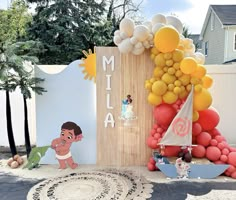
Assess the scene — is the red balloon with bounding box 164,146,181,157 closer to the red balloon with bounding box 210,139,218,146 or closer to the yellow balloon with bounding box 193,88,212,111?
the red balloon with bounding box 210,139,218,146

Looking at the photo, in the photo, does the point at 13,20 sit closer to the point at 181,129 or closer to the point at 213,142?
the point at 181,129

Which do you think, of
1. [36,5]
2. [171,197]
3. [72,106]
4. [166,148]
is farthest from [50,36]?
[171,197]

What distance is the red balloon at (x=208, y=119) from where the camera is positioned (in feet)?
14.2

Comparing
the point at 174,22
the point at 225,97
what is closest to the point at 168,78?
the point at 174,22

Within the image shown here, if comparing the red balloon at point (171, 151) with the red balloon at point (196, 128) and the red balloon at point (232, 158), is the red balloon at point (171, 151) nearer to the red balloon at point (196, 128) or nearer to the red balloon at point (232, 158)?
the red balloon at point (196, 128)

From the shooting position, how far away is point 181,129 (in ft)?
13.4

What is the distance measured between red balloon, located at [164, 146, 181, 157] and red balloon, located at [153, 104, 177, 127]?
417 mm

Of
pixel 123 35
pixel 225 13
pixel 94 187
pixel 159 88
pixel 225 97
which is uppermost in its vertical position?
pixel 225 13

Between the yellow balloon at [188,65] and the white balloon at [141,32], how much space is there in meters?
0.71

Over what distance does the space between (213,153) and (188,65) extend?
1.47 meters

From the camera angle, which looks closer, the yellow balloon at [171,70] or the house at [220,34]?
the yellow balloon at [171,70]

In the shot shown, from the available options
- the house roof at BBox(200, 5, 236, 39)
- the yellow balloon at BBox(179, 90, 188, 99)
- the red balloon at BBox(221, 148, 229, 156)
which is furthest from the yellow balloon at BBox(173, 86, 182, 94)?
the house roof at BBox(200, 5, 236, 39)

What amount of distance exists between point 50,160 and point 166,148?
6.96 feet

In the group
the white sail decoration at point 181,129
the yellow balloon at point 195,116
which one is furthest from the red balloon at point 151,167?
the yellow balloon at point 195,116
